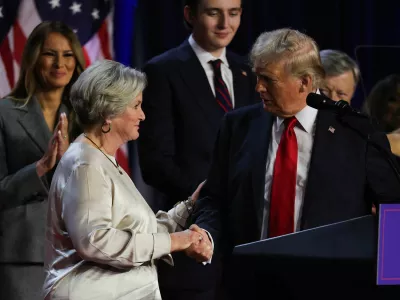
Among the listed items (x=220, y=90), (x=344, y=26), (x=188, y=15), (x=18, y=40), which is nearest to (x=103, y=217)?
(x=220, y=90)

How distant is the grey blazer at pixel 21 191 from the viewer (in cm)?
371

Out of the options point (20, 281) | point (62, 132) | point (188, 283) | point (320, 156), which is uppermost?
point (62, 132)

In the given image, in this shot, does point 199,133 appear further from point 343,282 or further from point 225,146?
point 343,282

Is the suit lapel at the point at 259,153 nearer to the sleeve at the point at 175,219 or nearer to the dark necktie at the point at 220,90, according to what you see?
the sleeve at the point at 175,219

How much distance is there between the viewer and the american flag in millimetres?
4855

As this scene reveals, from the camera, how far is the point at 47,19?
4.93 meters

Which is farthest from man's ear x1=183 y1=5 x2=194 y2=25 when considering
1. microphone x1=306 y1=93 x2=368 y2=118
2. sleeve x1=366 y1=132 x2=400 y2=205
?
microphone x1=306 y1=93 x2=368 y2=118

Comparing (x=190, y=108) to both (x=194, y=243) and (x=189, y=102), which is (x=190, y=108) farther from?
(x=194, y=243)

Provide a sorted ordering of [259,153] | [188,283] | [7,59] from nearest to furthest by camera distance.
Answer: [259,153], [188,283], [7,59]

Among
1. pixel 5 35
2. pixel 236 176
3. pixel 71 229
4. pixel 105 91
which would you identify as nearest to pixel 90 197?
pixel 71 229

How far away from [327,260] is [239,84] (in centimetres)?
199

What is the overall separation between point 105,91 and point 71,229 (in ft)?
1.49

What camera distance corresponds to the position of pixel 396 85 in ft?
15.4

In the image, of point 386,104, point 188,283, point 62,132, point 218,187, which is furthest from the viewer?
point 386,104
